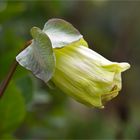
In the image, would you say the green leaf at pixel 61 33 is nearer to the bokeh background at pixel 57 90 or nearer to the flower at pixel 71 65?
the flower at pixel 71 65

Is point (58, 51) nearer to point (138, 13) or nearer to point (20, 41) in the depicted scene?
point (20, 41)

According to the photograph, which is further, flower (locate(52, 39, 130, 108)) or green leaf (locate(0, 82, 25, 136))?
green leaf (locate(0, 82, 25, 136))

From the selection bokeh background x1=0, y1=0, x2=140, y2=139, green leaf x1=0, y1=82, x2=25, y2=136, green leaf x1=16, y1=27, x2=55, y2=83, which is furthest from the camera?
bokeh background x1=0, y1=0, x2=140, y2=139

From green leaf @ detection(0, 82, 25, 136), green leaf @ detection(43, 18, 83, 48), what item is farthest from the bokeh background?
green leaf @ detection(43, 18, 83, 48)

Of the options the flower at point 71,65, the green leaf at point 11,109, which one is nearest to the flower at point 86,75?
the flower at point 71,65

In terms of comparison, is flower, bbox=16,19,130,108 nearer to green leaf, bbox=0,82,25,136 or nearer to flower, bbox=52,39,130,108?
flower, bbox=52,39,130,108

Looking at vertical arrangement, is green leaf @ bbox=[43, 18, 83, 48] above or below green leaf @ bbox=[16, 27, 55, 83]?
above

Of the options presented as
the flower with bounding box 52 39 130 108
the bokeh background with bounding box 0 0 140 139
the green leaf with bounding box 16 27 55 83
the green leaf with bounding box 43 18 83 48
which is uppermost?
the green leaf with bounding box 43 18 83 48
